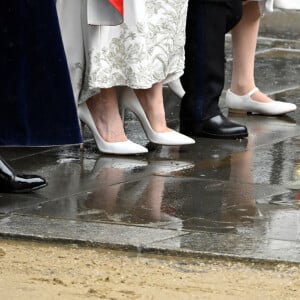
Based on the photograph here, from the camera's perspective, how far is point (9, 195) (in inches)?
210

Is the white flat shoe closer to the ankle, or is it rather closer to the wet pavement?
the ankle

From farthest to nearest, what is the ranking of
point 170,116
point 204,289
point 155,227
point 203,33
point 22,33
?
point 170,116, point 203,33, point 22,33, point 155,227, point 204,289

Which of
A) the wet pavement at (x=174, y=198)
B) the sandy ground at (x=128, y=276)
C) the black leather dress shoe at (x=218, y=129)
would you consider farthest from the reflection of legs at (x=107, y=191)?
the black leather dress shoe at (x=218, y=129)

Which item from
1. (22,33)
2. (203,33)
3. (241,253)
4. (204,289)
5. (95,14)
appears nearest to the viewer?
(204,289)

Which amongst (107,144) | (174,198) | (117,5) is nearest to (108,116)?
(107,144)

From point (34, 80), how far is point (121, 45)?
930 mm

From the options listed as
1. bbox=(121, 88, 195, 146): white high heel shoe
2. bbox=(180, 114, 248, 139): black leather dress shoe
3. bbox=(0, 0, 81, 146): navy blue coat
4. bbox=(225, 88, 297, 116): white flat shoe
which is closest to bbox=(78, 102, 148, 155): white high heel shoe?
bbox=(121, 88, 195, 146): white high heel shoe

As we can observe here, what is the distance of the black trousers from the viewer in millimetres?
6734

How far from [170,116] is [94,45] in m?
1.57

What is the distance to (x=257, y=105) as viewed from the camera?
762 centimetres

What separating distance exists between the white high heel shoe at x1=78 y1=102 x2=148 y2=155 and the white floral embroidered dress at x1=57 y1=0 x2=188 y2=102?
117mm

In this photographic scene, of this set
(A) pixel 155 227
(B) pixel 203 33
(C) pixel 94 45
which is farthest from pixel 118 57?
(A) pixel 155 227

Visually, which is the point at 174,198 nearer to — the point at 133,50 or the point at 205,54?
the point at 133,50

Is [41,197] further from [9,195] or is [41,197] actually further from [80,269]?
[80,269]
